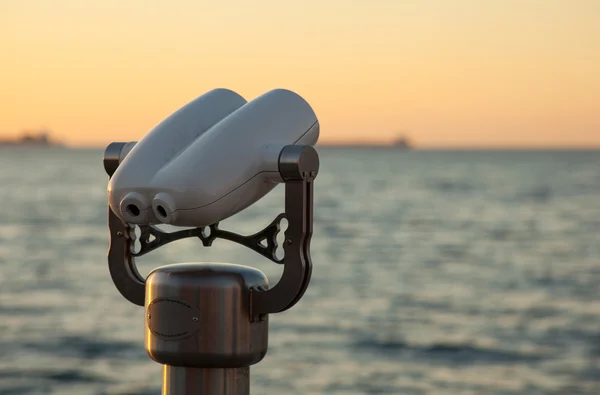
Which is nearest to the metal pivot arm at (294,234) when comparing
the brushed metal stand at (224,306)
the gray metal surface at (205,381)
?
the brushed metal stand at (224,306)

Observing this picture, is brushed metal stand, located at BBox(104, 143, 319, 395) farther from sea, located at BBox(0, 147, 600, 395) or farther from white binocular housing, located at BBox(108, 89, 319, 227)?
sea, located at BBox(0, 147, 600, 395)

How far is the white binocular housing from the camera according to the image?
1.94 meters

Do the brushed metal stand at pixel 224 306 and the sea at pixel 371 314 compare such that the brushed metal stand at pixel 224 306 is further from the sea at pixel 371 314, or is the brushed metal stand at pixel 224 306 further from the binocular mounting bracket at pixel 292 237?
the sea at pixel 371 314

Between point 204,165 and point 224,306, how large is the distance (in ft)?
0.79

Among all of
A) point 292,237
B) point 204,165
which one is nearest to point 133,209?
point 204,165

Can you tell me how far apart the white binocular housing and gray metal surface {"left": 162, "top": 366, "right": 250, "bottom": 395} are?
0.83ft

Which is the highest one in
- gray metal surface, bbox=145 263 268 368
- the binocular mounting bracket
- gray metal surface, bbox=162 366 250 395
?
the binocular mounting bracket

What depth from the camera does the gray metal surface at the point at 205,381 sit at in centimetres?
193

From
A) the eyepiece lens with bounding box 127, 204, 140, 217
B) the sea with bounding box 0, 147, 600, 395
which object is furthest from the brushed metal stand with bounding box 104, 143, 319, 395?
the sea with bounding box 0, 147, 600, 395

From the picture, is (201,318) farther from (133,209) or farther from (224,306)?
(133,209)

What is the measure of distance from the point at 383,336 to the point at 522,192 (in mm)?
39564

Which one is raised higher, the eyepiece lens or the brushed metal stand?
the eyepiece lens

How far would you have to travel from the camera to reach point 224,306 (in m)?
1.92

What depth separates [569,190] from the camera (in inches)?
2121
